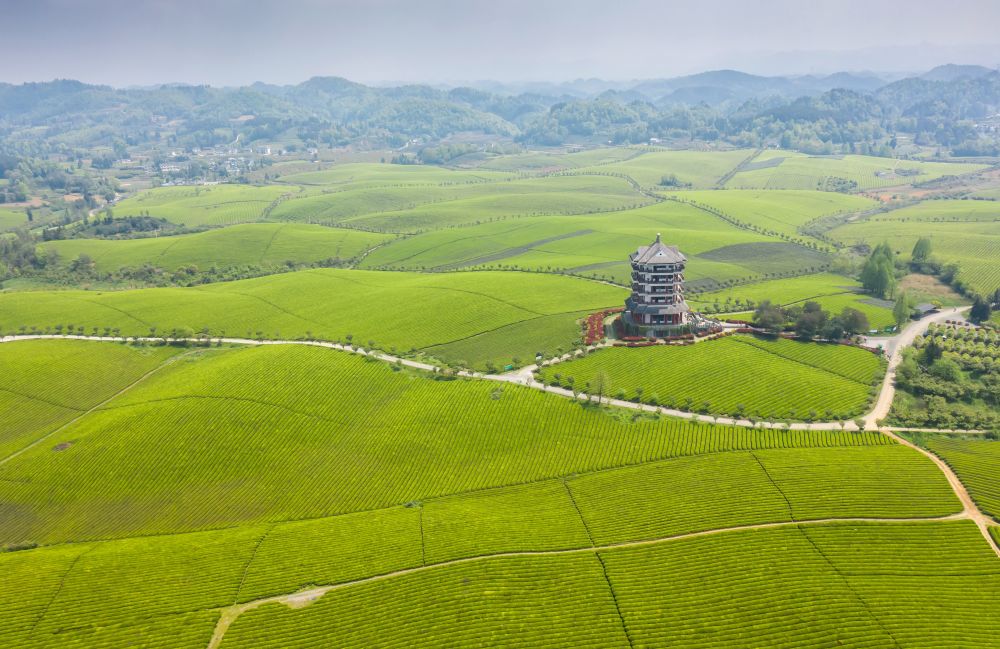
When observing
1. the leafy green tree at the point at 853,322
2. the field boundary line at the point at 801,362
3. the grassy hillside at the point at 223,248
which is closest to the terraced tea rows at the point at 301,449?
the field boundary line at the point at 801,362

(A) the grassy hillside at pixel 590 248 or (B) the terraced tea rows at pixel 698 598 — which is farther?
(A) the grassy hillside at pixel 590 248

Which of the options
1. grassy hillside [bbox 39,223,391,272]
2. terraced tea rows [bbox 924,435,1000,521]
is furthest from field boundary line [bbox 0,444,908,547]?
grassy hillside [bbox 39,223,391,272]

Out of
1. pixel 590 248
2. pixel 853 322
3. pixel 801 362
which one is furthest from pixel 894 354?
pixel 590 248

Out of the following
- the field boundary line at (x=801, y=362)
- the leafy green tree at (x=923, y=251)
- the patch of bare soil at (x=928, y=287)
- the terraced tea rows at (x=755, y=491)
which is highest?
the leafy green tree at (x=923, y=251)

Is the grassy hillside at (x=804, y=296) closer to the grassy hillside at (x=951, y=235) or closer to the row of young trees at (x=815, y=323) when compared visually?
the row of young trees at (x=815, y=323)

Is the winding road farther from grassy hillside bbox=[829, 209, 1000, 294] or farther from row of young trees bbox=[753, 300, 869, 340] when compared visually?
grassy hillside bbox=[829, 209, 1000, 294]

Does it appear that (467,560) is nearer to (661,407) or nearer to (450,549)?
(450,549)
